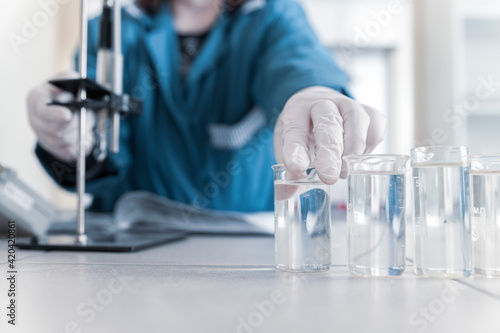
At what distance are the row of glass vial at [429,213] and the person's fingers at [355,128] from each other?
11cm

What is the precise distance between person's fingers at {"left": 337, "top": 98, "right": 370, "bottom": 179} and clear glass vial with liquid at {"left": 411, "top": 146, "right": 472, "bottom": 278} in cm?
13

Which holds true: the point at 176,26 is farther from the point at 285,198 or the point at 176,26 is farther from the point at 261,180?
the point at 285,198

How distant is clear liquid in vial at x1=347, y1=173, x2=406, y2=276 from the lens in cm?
55

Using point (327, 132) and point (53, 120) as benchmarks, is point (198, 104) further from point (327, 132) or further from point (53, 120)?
point (327, 132)

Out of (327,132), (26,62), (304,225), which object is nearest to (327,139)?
(327,132)

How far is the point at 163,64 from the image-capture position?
4.71 feet

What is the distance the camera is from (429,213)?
0.55m

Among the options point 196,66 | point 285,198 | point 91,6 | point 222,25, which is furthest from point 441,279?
point 91,6

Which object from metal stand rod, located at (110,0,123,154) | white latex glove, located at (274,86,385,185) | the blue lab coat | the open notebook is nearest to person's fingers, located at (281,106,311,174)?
white latex glove, located at (274,86,385,185)

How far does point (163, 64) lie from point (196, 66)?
106 millimetres

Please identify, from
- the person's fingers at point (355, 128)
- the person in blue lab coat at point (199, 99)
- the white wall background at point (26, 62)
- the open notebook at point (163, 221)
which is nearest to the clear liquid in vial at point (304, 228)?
the person's fingers at point (355, 128)

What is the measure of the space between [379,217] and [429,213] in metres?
0.06

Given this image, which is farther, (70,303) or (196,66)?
(196,66)

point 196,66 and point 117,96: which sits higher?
point 196,66
